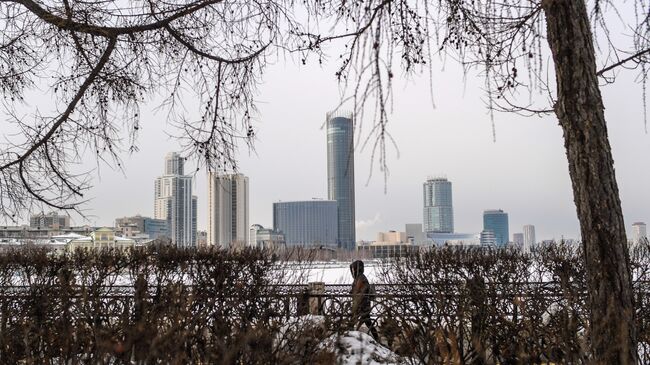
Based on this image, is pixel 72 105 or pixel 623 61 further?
pixel 72 105

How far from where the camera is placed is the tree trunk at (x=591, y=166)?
314 centimetres

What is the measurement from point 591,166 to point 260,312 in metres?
2.96

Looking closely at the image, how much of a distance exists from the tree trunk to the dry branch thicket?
0.32 m

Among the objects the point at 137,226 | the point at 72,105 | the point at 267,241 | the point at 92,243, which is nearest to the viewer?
the point at 72,105

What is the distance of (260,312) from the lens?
5086 millimetres

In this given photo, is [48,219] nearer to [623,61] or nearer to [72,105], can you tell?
[72,105]

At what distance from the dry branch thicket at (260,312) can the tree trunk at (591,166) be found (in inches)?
12.4

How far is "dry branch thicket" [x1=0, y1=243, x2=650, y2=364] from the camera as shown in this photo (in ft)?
8.37

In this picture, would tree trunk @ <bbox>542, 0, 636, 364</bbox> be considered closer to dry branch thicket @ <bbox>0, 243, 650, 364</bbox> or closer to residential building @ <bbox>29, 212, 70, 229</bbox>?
dry branch thicket @ <bbox>0, 243, 650, 364</bbox>

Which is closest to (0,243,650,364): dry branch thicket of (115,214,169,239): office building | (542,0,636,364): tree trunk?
(542,0,636,364): tree trunk

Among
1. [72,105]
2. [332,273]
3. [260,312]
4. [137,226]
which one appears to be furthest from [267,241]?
[137,226]

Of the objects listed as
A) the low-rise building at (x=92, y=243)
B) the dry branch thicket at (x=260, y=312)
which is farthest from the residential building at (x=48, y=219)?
the low-rise building at (x=92, y=243)

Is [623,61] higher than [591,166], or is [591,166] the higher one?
[623,61]

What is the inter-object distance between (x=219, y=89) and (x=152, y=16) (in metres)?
0.84
